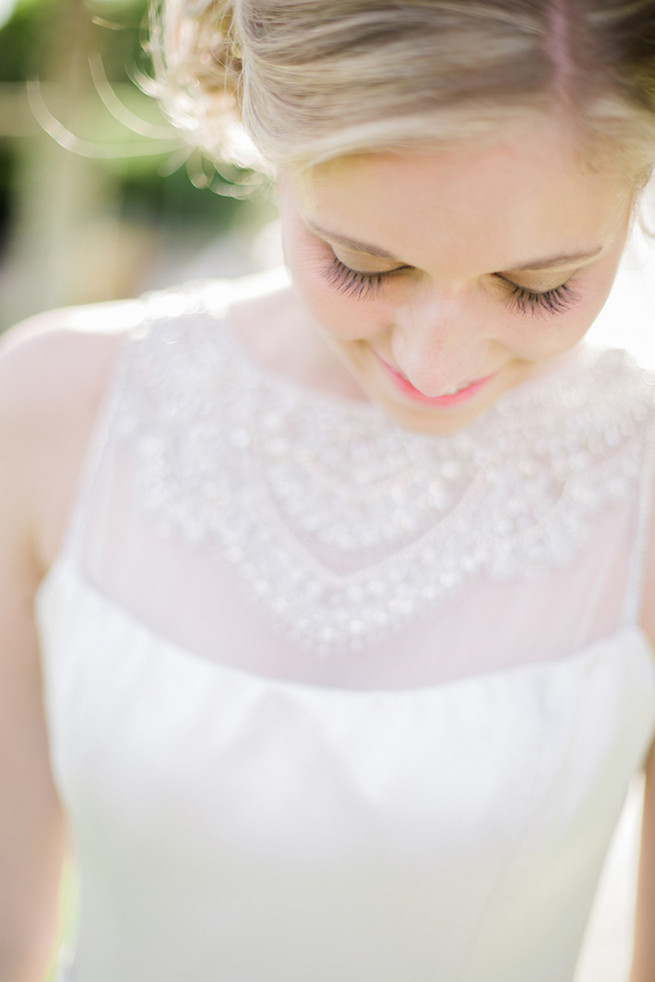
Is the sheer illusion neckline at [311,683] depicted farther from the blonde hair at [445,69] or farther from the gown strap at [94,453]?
the blonde hair at [445,69]

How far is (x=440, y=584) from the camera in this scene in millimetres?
1401

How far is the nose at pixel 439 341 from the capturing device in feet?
3.40

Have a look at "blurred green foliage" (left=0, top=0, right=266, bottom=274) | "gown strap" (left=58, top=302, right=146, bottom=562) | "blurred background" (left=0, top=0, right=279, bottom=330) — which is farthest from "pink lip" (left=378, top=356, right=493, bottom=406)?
"blurred green foliage" (left=0, top=0, right=266, bottom=274)

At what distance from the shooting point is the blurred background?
420cm

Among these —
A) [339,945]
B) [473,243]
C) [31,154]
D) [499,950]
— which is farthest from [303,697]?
[31,154]

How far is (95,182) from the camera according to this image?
6.36m

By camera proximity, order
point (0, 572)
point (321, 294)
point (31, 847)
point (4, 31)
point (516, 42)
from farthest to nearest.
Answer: point (4, 31) → point (31, 847) → point (0, 572) → point (321, 294) → point (516, 42)

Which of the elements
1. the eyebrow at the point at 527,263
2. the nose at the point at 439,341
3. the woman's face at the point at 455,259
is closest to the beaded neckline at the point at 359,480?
the woman's face at the point at 455,259

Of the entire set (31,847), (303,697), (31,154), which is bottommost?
(31,154)

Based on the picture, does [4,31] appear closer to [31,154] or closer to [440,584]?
[31,154]

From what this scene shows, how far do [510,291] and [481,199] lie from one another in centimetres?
15

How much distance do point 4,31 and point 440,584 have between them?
11.3m

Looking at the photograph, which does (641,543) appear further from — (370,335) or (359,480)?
(370,335)

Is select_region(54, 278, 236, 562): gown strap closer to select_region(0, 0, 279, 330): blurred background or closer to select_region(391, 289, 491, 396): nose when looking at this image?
select_region(0, 0, 279, 330): blurred background
